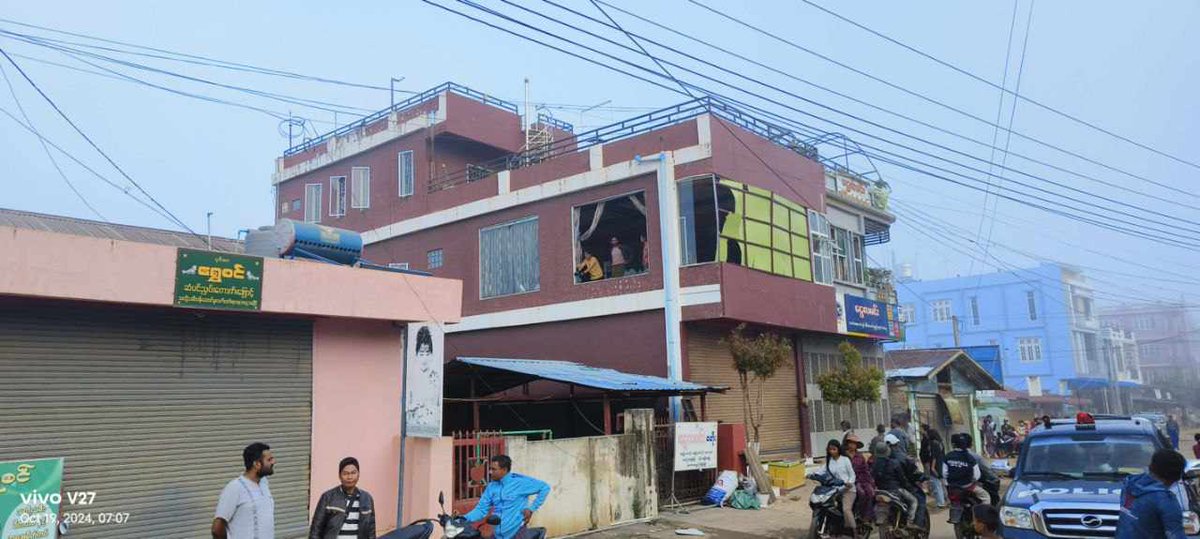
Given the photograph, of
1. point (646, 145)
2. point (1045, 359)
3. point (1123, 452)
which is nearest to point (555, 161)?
point (646, 145)

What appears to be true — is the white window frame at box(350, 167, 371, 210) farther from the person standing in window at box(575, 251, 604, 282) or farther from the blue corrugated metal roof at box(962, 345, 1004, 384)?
the blue corrugated metal roof at box(962, 345, 1004, 384)

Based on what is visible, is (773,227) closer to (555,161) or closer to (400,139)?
(555,161)

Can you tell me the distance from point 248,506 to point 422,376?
236 inches

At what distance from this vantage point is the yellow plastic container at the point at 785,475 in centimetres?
1766

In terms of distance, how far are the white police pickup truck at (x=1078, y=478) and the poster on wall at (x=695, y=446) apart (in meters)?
6.56

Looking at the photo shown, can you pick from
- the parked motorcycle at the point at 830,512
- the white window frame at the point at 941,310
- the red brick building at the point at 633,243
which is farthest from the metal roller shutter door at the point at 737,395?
the white window frame at the point at 941,310

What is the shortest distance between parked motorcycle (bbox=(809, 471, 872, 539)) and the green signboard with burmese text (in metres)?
7.66

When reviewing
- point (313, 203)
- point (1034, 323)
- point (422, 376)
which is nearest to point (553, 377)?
point (422, 376)

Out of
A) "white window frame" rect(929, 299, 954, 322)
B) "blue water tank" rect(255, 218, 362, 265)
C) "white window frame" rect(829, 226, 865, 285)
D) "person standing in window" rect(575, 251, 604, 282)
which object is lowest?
"blue water tank" rect(255, 218, 362, 265)

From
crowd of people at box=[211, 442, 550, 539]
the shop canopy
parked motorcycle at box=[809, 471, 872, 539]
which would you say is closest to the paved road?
the shop canopy

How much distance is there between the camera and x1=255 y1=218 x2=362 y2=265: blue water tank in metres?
11.5

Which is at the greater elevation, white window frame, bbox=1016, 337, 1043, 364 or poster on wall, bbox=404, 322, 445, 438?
white window frame, bbox=1016, 337, 1043, 364

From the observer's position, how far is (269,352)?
10859 mm

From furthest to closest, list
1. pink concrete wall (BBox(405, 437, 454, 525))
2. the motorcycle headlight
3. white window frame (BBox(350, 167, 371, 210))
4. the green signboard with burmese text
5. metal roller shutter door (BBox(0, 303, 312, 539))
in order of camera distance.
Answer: white window frame (BBox(350, 167, 371, 210)) → pink concrete wall (BBox(405, 437, 454, 525)) → the green signboard with burmese text → metal roller shutter door (BBox(0, 303, 312, 539)) → the motorcycle headlight
